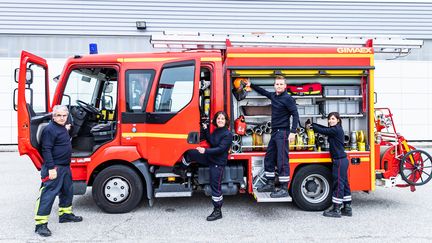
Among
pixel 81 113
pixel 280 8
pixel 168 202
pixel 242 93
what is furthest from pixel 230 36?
pixel 280 8

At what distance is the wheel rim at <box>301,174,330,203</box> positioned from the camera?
16.1 feet

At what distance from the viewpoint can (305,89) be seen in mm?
4938

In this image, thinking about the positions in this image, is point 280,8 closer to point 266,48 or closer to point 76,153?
point 266,48

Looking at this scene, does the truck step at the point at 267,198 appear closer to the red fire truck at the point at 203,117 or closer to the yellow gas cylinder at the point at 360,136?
the red fire truck at the point at 203,117

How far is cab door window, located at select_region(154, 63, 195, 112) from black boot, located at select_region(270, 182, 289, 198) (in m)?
1.89

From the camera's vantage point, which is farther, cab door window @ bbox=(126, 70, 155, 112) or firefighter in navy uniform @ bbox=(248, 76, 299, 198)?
cab door window @ bbox=(126, 70, 155, 112)

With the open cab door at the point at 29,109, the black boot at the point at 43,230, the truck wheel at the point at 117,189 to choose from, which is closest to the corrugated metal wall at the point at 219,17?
the open cab door at the point at 29,109

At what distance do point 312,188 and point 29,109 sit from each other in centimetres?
442

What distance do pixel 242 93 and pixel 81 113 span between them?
2579 millimetres

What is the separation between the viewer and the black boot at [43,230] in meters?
3.97

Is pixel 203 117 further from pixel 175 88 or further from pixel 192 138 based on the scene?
pixel 175 88

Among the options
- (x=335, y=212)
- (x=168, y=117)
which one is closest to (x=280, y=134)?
(x=335, y=212)

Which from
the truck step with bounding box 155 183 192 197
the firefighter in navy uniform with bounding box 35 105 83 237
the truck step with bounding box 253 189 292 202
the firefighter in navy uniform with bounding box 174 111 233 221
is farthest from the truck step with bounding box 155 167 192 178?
the firefighter in navy uniform with bounding box 35 105 83 237

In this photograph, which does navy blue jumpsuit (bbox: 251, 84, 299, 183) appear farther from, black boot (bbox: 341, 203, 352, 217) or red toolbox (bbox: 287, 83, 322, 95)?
black boot (bbox: 341, 203, 352, 217)
